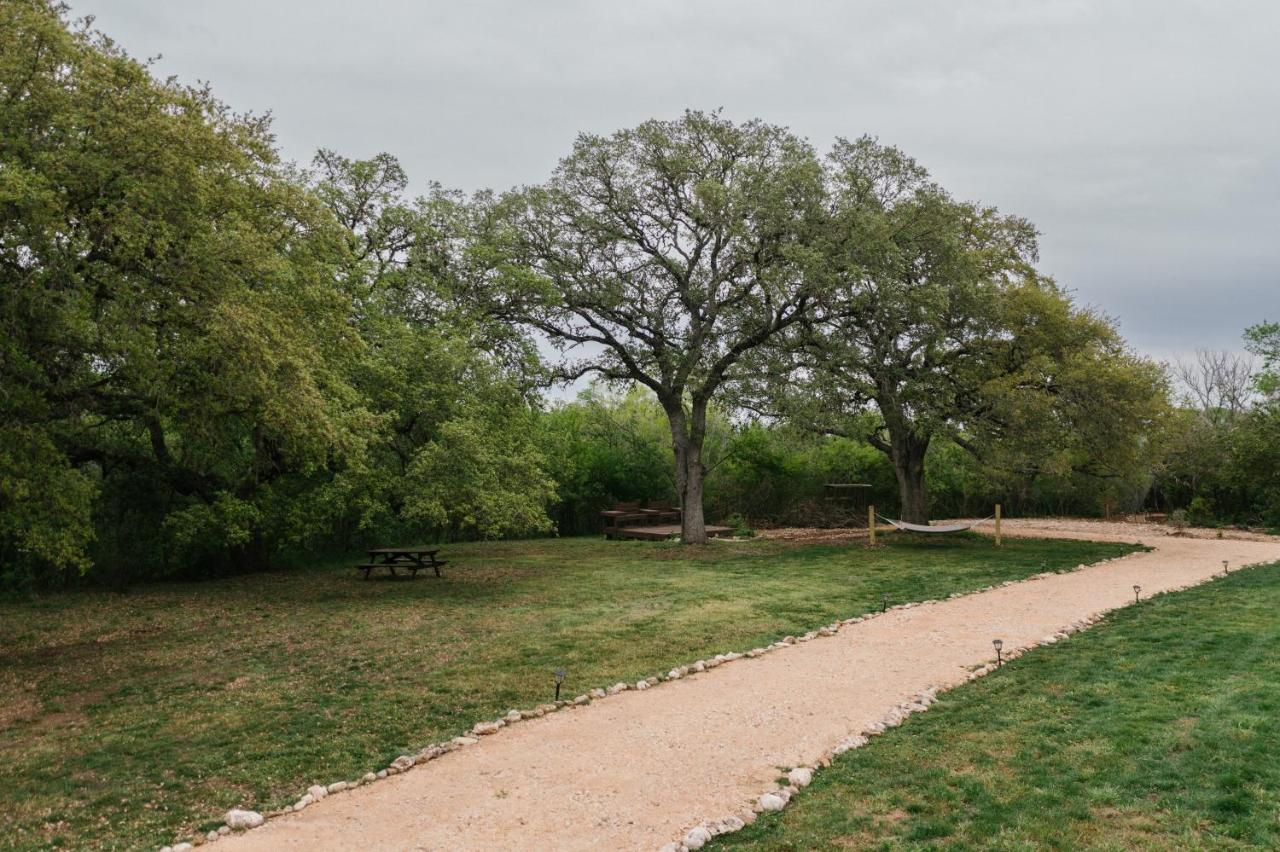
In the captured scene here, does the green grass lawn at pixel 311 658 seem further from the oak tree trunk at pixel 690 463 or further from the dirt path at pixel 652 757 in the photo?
the oak tree trunk at pixel 690 463

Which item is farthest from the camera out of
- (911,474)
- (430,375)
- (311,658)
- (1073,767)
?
(911,474)

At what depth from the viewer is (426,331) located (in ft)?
44.3

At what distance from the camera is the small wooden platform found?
20.2m

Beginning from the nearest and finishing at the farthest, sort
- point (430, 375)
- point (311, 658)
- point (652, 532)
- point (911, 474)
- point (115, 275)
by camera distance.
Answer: point (115, 275) → point (311, 658) → point (430, 375) → point (911, 474) → point (652, 532)

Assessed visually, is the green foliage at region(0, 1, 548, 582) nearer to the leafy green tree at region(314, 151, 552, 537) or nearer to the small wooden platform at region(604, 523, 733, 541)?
the leafy green tree at region(314, 151, 552, 537)

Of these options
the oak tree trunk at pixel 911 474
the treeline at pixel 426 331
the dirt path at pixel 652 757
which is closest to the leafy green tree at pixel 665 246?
the treeline at pixel 426 331

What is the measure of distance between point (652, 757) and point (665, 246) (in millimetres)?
14313

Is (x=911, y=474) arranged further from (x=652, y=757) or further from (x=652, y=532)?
A: (x=652, y=757)

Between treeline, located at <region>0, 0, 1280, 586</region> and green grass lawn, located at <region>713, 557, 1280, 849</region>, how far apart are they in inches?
250

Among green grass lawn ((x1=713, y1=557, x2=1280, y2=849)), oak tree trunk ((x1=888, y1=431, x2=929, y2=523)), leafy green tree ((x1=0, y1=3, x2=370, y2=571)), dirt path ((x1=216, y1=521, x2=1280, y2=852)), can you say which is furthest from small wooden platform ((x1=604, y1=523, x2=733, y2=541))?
green grass lawn ((x1=713, y1=557, x2=1280, y2=849))

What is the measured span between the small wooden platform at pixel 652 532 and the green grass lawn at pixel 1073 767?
13789 mm

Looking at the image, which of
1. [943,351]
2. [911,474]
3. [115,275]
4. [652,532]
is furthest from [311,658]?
[911,474]

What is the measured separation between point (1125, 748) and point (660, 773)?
2.63 meters

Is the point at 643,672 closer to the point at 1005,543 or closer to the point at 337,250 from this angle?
the point at 337,250
